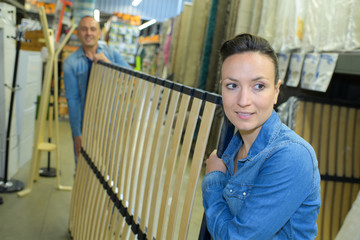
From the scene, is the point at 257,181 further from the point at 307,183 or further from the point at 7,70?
the point at 7,70

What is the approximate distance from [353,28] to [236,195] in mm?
1746

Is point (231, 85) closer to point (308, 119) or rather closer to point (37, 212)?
point (308, 119)

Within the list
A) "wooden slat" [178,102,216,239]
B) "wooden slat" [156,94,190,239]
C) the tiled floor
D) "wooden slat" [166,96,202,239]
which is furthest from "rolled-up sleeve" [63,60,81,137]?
"wooden slat" [178,102,216,239]

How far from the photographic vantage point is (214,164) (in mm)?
1338

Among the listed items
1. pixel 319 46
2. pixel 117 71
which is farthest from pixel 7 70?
pixel 319 46

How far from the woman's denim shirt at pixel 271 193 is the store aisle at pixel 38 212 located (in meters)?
2.65

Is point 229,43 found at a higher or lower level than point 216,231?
higher

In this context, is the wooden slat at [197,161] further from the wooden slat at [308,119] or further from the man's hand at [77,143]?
the man's hand at [77,143]

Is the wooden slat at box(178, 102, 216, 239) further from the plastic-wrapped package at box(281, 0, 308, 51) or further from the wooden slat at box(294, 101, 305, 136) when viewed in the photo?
the plastic-wrapped package at box(281, 0, 308, 51)

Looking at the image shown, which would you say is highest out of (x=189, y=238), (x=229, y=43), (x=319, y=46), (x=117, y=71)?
(x=319, y=46)

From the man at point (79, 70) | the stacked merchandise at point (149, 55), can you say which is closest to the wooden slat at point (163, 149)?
the man at point (79, 70)

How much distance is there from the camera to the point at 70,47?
26.5ft

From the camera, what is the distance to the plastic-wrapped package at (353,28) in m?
2.36

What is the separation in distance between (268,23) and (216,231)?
278cm
